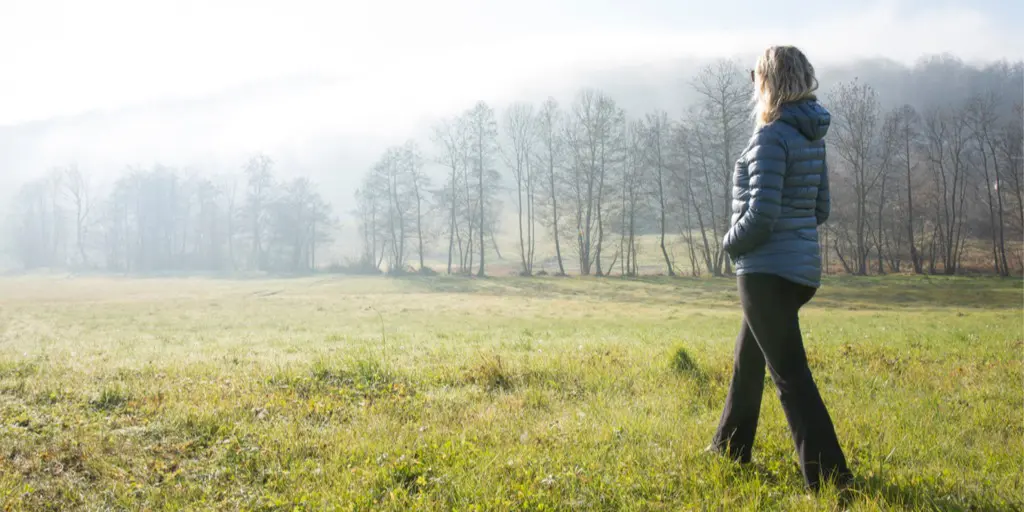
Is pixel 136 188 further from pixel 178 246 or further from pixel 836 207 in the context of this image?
pixel 836 207

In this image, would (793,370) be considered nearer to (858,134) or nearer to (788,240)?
(788,240)

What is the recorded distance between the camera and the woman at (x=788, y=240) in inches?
136

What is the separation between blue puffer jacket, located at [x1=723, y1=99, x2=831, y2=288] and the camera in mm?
3416

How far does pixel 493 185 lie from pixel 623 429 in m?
45.5

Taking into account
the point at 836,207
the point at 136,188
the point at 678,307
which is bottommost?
the point at 678,307

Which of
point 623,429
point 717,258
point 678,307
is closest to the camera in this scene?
point 623,429

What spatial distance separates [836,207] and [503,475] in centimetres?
4878

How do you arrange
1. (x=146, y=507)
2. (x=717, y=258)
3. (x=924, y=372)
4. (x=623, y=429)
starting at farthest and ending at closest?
1. (x=717, y=258)
2. (x=924, y=372)
3. (x=623, y=429)
4. (x=146, y=507)

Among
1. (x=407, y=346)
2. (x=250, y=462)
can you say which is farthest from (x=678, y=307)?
(x=250, y=462)

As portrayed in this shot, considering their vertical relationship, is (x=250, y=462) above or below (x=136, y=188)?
below

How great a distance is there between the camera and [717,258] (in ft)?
139

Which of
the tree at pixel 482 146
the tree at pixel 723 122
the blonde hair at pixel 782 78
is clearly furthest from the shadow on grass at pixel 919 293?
the blonde hair at pixel 782 78

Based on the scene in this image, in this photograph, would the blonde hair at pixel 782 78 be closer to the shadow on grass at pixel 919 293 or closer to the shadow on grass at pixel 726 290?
the shadow on grass at pixel 726 290

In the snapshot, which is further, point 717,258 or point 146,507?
point 717,258
